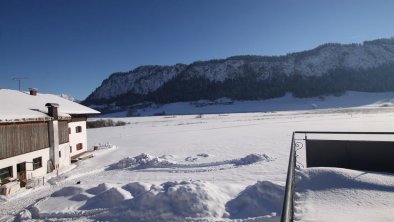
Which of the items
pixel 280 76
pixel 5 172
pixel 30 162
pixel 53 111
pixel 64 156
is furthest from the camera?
pixel 280 76

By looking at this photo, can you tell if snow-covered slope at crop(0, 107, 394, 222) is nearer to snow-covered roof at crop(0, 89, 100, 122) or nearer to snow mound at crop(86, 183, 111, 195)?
snow mound at crop(86, 183, 111, 195)

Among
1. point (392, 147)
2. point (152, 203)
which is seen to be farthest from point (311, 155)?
point (152, 203)

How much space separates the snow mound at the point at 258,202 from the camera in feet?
33.1

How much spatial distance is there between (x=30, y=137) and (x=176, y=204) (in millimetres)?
12676

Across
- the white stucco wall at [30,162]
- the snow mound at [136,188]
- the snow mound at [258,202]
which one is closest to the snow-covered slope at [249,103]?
the white stucco wall at [30,162]

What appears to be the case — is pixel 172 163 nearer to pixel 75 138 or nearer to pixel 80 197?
pixel 80 197

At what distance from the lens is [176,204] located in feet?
35.2

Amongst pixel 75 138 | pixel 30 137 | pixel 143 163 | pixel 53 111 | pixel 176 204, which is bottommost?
pixel 143 163

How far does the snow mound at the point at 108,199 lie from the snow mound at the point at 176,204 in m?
0.59

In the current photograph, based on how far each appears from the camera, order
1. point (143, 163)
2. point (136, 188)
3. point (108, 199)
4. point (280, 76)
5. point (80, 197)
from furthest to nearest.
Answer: point (280, 76), point (143, 163), point (136, 188), point (80, 197), point (108, 199)

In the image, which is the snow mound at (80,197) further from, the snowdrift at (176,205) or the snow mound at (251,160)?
the snow mound at (251,160)

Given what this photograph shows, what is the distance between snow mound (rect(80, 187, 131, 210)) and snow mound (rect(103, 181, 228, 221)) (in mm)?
594

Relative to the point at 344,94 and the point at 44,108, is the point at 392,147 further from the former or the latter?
the point at 344,94

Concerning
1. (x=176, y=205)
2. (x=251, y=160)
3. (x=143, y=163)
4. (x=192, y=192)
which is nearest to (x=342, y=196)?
(x=192, y=192)
